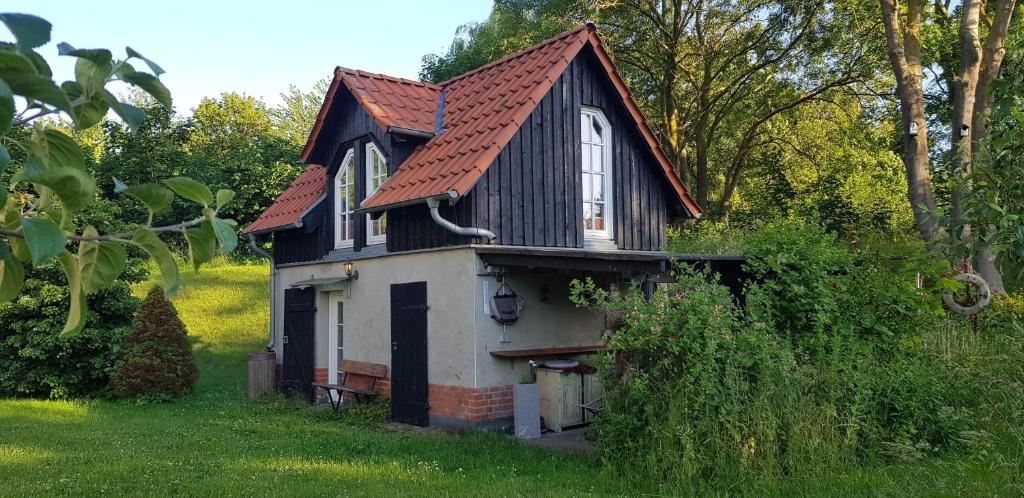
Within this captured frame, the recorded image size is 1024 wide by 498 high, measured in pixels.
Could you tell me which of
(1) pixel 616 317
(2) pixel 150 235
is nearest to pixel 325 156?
(1) pixel 616 317

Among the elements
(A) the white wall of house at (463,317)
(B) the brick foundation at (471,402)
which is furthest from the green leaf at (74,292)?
(B) the brick foundation at (471,402)

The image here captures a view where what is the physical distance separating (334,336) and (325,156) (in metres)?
3.39

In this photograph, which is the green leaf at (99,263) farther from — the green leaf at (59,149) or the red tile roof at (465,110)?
the red tile roof at (465,110)

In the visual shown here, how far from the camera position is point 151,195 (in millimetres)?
1557

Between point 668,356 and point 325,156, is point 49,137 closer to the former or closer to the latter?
point 668,356

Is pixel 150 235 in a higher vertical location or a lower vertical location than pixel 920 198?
lower

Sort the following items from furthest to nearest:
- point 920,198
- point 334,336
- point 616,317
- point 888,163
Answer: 1. point 888,163
2. point 920,198
3. point 334,336
4. point 616,317

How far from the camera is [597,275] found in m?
12.6

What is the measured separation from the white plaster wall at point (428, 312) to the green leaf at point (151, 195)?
9420mm

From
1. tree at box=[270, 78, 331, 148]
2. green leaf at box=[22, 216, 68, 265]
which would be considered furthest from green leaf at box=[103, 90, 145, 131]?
tree at box=[270, 78, 331, 148]

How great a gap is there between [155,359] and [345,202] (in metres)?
5.00

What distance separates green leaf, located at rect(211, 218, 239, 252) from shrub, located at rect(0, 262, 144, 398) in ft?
51.4

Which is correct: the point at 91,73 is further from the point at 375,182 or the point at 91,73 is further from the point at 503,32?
the point at 503,32

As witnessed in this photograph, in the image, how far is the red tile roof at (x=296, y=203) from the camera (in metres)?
15.2
